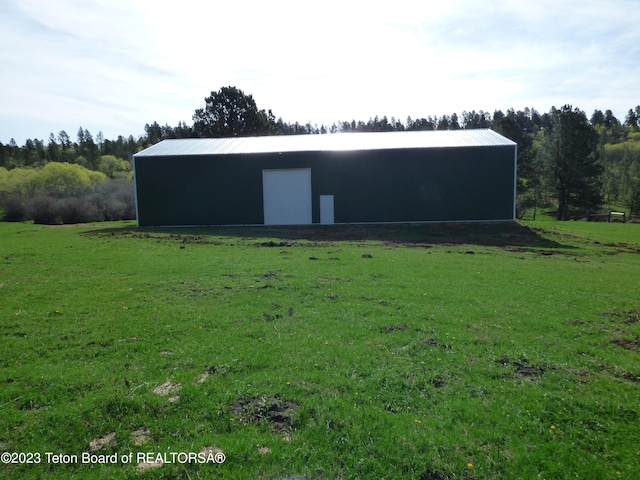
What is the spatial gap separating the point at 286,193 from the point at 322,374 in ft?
83.8

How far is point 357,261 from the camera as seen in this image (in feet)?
49.8

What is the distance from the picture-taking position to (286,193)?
100 ft

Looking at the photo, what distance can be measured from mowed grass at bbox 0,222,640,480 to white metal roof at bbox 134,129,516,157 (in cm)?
1985

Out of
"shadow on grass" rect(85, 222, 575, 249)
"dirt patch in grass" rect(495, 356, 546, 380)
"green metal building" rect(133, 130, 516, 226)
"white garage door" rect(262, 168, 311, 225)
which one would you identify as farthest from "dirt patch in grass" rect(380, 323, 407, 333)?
"white garage door" rect(262, 168, 311, 225)

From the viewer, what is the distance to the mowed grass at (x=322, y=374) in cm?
407

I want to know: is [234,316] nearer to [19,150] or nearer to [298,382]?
[298,382]

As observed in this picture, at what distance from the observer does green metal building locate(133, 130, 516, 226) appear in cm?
2955

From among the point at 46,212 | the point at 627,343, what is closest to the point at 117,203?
the point at 46,212

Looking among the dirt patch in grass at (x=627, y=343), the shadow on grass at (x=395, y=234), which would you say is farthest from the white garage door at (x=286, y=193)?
the dirt patch in grass at (x=627, y=343)

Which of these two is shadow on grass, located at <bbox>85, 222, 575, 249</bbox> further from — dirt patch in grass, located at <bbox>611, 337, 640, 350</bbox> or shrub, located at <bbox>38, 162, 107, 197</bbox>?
shrub, located at <bbox>38, 162, 107, 197</bbox>

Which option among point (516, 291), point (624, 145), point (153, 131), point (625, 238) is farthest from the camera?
point (153, 131)

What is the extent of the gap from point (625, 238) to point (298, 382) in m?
25.8

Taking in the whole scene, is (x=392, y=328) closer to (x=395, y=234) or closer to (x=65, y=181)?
(x=395, y=234)

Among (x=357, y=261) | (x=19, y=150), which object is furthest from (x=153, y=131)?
(x=357, y=261)
